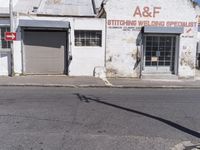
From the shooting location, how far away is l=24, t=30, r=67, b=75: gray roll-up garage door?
1582 centimetres

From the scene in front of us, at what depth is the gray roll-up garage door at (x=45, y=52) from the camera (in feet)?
51.9

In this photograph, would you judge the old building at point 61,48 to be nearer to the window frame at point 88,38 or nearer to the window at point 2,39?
the window frame at point 88,38

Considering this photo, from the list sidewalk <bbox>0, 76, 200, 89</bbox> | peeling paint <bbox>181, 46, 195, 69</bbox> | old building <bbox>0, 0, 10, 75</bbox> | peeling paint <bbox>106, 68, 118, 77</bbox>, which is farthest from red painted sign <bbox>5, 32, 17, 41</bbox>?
peeling paint <bbox>181, 46, 195, 69</bbox>

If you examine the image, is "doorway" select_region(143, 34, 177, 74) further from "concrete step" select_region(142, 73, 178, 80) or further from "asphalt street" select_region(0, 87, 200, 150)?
"asphalt street" select_region(0, 87, 200, 150)

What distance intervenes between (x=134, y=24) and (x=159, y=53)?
250 cm

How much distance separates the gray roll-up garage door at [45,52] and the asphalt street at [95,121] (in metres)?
5.54

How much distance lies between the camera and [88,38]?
52.9ft

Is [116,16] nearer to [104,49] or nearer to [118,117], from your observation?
[104,49]

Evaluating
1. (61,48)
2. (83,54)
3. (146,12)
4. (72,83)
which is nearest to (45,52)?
(61,48)

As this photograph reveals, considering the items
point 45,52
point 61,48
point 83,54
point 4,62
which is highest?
point 61,48

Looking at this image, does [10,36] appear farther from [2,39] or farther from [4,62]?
[4,62]

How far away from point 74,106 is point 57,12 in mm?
13891

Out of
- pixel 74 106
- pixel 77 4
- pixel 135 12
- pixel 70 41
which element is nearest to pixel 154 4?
pixel 135 12

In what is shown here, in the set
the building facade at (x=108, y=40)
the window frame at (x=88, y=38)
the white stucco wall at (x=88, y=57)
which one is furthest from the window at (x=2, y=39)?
the window frame at (x=88, y=38)
